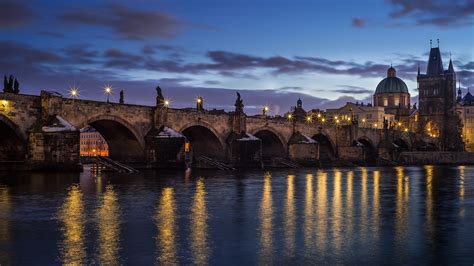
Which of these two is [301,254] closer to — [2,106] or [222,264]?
[222,264]

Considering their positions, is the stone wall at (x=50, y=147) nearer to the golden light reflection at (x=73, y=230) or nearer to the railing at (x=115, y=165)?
the railing at (x=115, y=165)

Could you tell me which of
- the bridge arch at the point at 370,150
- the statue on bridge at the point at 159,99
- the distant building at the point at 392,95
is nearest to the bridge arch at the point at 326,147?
the bridge arch at the point at 370,150

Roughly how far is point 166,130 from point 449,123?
121915 millimetres

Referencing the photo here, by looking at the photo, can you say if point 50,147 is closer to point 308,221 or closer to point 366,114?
point 308,221

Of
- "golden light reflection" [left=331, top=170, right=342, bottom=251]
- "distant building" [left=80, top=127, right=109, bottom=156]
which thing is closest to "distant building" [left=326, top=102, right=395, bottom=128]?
"distant building" [left=80, top=127, right=109, bottom=156]

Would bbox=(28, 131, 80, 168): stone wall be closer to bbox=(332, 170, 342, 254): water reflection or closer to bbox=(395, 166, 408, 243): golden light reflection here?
bbox=(332, 170, 342, 254): water reflection

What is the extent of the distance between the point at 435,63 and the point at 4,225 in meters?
164

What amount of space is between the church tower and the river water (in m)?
134

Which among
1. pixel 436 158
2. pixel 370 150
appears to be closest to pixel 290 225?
pixel 370 150

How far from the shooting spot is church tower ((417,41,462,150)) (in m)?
153

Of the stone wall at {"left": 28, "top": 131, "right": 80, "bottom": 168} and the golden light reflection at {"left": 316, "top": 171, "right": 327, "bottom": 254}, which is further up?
the stone wall at {"left": 28, "top": 131, "right": 80, "bottom": 168}

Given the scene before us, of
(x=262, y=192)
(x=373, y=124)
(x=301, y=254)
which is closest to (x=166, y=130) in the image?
(x=262, y=192)

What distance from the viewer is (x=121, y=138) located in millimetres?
53031

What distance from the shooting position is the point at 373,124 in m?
162
